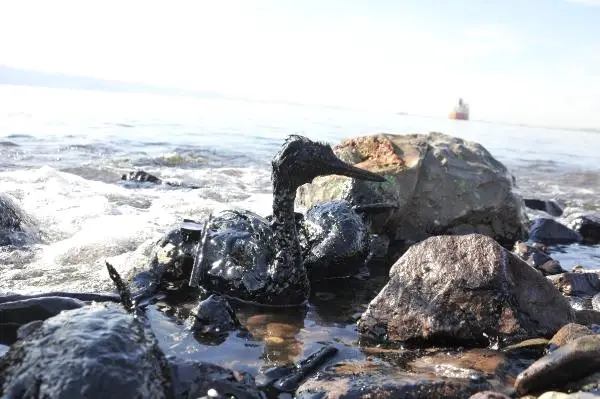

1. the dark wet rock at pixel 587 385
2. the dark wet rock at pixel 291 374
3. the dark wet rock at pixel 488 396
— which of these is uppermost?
the dark wet rock at pixel 488 396

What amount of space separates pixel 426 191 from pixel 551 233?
8.73 feet

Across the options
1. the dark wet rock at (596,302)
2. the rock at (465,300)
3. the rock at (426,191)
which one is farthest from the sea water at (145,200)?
the dark wet rock at (596,302)

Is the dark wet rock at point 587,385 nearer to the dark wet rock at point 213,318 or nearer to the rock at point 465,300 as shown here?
the rock at point 465,300

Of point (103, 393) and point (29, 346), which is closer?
point (103, 393)

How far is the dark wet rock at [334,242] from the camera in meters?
5.94

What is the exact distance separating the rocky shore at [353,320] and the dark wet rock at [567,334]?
0.03 feet

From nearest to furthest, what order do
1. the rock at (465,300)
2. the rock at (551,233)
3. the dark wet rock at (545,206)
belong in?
the rock at (465,300)
the rock at (551,233)
the dark wet rock at (545,206)

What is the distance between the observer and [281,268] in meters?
5.09

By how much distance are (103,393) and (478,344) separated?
2.69 metres

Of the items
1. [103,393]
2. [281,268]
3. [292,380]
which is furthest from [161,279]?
[103,393]

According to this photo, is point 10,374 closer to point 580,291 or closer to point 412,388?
point 412,388

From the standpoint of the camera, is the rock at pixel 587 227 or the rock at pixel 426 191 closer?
the rock at pixel 426 191

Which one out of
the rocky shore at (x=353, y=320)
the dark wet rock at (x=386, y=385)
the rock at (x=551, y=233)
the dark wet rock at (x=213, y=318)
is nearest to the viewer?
the rocky shore at (x=353, y=320)

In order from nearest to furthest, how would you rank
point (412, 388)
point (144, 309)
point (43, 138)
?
point (412, 388)
point (144, 309)
point (43, 138)
